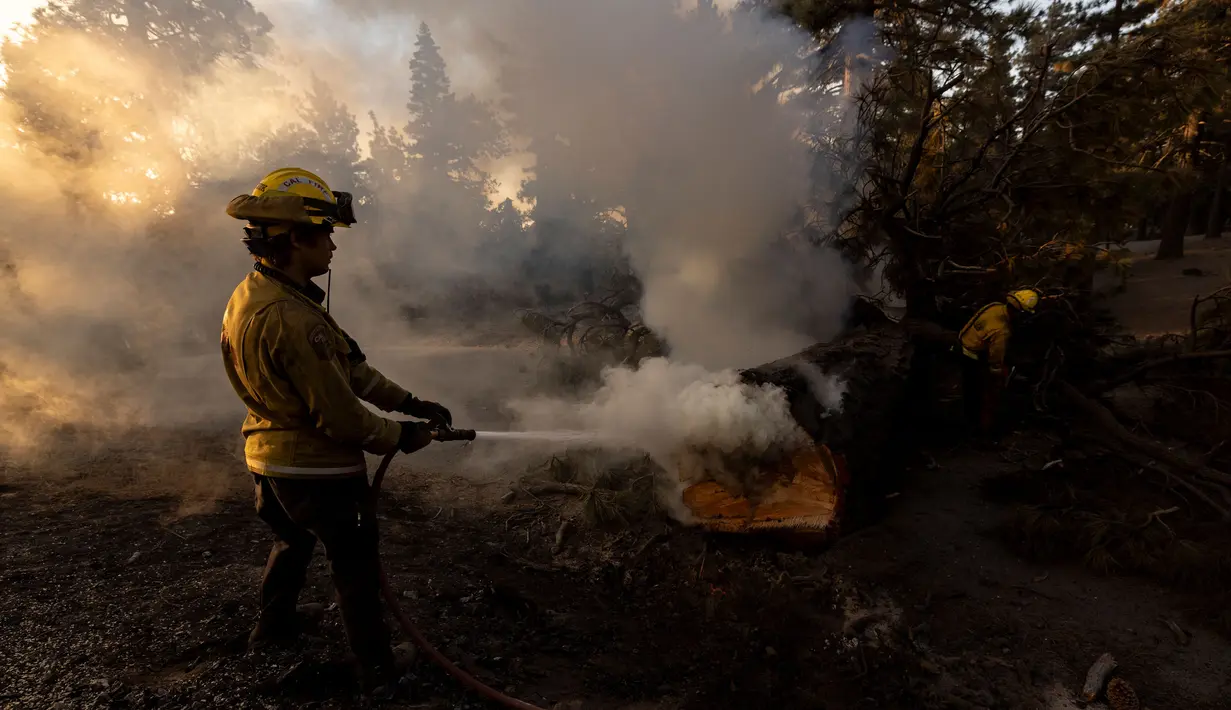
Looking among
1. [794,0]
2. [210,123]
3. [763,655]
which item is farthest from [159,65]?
[763,655]

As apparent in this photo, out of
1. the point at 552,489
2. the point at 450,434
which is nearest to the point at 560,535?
the point at 552,489

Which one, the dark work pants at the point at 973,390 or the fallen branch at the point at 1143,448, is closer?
the fallen branch at the point at 1143,448

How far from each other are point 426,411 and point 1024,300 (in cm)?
609

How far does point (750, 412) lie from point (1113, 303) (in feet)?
52.3

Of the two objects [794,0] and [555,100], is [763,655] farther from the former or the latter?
[794,0]

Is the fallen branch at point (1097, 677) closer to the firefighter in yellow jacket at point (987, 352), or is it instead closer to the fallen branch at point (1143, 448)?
the fallen branch at point (1143, 448)

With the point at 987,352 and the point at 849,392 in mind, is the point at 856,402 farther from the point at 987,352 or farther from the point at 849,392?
the point at 987,352

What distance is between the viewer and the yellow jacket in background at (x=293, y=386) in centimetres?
230

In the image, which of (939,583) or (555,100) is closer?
(939,583)

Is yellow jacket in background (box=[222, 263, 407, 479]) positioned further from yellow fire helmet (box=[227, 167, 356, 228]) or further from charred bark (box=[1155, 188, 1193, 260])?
charred bark (box=[1155, 188, 1193, 260])

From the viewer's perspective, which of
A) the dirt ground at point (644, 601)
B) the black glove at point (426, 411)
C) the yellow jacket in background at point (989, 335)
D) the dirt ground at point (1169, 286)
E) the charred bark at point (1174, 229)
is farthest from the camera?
the charred bark at point (1174, 229)

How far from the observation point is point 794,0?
Result: 5.95 meters

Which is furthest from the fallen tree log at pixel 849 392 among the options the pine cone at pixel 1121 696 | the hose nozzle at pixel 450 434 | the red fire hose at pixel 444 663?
the red fire hose at pixel 444 663

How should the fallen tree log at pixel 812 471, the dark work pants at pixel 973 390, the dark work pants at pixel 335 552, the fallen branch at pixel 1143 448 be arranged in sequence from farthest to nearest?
the dark work pants at pixel 973 390 < the fallen branch at pixel 1143 448 < the fallen tree log at pixel 812 471 < the dark work pants at pixel 335 552
